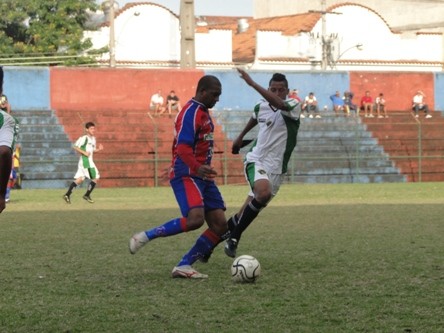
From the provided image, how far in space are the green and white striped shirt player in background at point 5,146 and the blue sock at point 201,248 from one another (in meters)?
2.72

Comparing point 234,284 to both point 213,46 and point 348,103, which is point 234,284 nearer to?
point 348,103

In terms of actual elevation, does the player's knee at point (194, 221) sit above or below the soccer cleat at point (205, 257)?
above

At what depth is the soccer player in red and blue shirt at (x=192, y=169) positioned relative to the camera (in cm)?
968

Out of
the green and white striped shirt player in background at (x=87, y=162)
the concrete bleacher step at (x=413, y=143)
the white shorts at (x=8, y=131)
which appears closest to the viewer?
the white shorts at (x=8, y=131)

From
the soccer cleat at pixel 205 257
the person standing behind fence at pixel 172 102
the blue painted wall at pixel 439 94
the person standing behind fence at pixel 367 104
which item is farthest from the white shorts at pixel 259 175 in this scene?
the blue painted wall at pixel 439 94

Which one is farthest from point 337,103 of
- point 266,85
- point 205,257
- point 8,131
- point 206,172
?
point 8,131

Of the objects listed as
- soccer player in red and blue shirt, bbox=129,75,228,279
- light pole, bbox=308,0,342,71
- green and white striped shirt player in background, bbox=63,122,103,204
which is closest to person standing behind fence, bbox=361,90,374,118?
light pole, bbox=308,0,342,71

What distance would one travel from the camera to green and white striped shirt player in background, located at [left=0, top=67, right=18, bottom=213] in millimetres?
7312

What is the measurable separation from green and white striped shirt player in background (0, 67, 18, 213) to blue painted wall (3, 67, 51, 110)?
103ft

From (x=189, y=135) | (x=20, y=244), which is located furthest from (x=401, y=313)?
(x=20, y=244)

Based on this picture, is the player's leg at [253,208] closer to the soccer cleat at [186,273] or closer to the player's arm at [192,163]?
the soccer cleat at [186,273]

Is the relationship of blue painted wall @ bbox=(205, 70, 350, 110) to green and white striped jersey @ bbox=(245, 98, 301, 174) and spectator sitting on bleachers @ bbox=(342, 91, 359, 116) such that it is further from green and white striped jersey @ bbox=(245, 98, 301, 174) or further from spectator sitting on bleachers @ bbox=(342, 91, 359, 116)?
green and white striped jersey @ bbox=(245, 98, 301, 174)

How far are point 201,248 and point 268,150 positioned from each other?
233 cm

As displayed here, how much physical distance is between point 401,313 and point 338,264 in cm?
319
